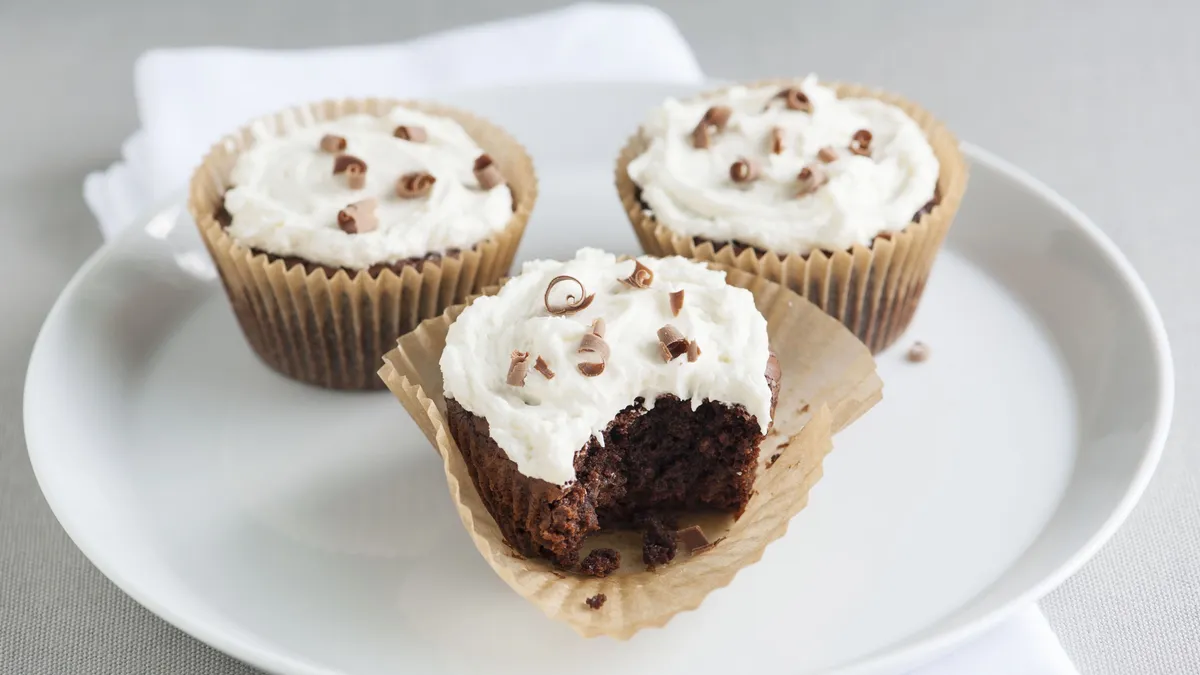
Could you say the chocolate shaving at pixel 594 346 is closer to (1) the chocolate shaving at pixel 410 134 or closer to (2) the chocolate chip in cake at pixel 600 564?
(2) the chocolate chip in cake at pixel 600 564

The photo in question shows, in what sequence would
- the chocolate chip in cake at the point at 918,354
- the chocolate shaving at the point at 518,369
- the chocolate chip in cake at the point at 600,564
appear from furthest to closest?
1. the chocolate chip in cake at the point at 918,354
2. the chocolate chip in cake at the point at 600,564
3. the chocolate shaving at the point at 518,369

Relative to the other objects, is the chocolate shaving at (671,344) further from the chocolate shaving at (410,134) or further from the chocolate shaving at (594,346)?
the chocolate shaving at (410,134)

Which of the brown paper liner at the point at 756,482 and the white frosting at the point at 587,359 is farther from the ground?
the white frosting at the point at 587,359

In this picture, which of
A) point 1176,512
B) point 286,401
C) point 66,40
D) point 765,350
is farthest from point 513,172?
point 66,40

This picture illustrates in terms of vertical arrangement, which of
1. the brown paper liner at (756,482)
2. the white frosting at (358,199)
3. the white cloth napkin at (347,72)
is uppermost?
the white frosting at (358,199)

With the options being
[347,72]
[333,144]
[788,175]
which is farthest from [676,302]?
[347,72]

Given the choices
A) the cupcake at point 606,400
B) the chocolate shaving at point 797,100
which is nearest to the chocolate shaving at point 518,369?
the cupcake at point 606,400

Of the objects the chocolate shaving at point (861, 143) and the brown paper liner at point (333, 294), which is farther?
the chocolate shaving at point (861, 143)

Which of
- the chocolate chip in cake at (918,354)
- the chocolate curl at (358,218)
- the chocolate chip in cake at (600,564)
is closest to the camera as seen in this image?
the chocolate chip in cake at (600,564)
